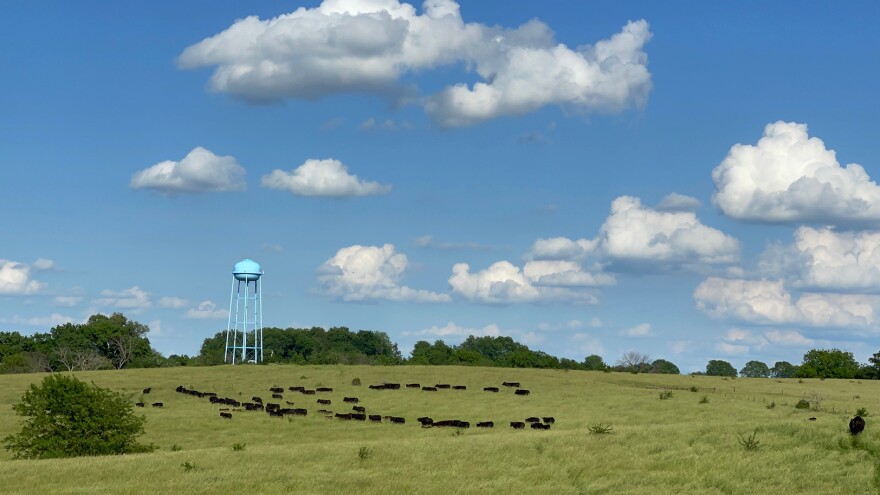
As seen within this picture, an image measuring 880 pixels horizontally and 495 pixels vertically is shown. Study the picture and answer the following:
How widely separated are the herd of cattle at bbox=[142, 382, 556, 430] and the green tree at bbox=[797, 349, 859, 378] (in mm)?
78885

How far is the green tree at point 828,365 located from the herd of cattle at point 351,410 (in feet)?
259

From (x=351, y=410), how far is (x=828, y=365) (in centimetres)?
10762

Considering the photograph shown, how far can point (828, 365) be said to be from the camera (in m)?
163

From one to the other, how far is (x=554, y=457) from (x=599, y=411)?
33636 millimetres

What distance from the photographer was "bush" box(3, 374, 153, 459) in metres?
57.3

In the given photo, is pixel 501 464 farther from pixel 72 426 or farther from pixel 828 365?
pixel 828 365

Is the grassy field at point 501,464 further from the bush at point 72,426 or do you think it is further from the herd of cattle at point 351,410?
the bush at point 72,426

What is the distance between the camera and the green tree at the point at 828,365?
155m

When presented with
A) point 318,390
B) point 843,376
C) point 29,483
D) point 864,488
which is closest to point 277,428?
point 318,390

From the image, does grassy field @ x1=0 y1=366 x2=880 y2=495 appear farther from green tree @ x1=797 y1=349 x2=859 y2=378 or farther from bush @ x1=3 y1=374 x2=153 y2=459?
green tree @ x1=797 y1=349 x2=859 y2=378

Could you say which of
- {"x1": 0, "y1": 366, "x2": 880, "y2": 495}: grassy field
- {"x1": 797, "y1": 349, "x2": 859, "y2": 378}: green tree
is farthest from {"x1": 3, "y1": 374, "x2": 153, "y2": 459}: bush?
{"x1": 797, "y1": 349, "x2": 859, "y2": 378}: green tree

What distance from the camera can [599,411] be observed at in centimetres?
7594

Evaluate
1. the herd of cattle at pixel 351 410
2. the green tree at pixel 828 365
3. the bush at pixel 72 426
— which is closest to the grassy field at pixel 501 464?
the herd of cattle at pixel 351 410

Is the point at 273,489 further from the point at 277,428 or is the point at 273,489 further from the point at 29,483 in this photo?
the point at 277,428
